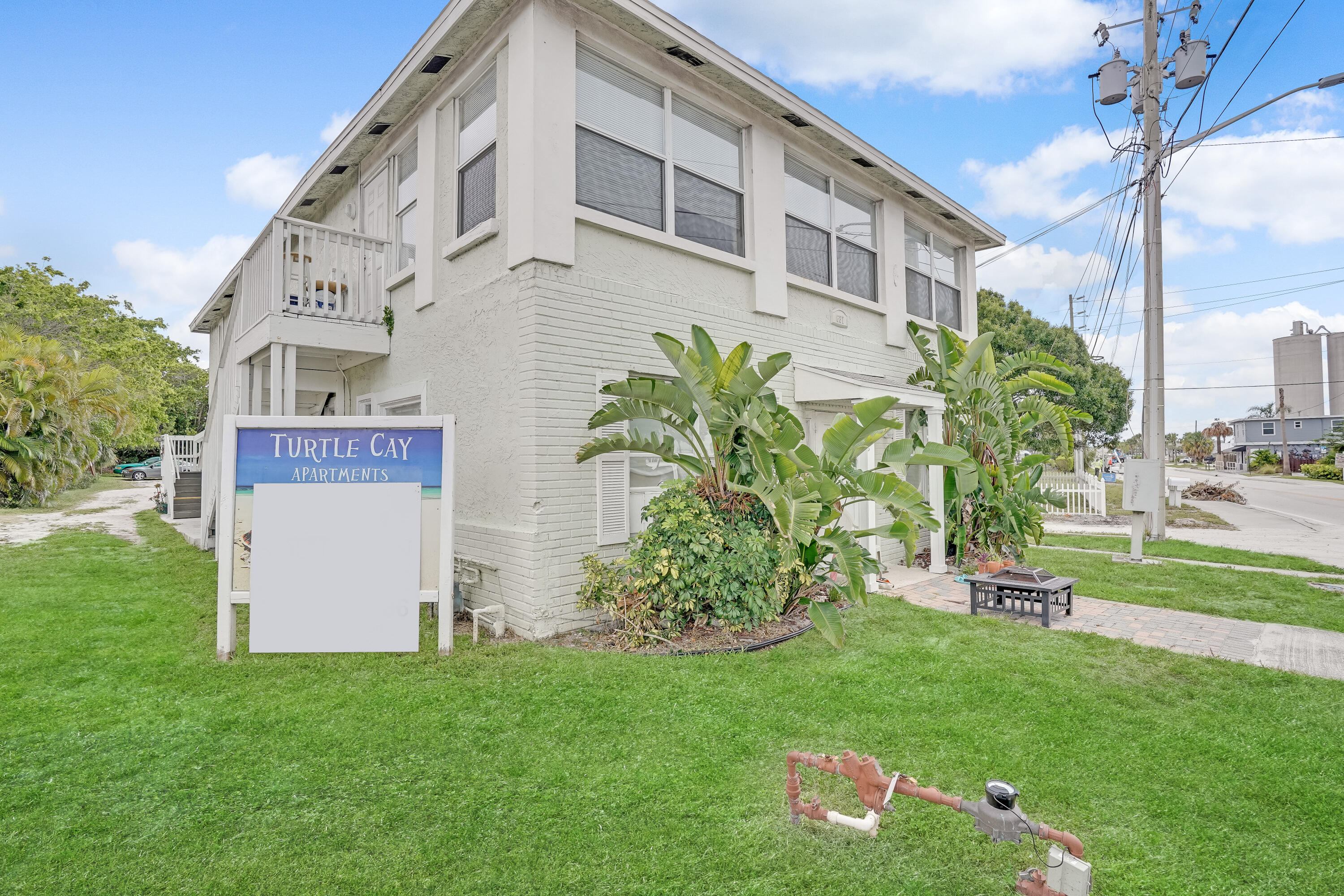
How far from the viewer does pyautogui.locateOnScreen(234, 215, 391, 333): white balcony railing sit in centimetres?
784

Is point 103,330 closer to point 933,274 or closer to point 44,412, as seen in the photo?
point 44,412

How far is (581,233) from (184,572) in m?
7.41

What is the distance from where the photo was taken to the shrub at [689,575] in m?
6.10

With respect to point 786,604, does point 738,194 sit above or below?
above

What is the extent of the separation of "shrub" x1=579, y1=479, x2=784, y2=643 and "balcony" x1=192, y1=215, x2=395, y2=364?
15.4 ft

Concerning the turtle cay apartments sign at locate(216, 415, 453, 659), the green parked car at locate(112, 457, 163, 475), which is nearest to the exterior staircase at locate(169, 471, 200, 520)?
the turtle cay apartments sign at locate(216, 415, 453, 659)

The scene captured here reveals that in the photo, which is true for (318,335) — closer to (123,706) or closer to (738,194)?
(123,706)

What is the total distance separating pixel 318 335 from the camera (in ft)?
26.9

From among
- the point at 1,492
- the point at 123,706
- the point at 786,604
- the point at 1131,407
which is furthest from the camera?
the point at 1131,407

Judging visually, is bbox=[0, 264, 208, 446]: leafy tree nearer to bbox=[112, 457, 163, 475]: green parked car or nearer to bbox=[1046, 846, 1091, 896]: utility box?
bbox=[112, 457, 163, 475]: green parked car

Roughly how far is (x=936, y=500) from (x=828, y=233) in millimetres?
4343

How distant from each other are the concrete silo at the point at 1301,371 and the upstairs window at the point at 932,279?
105 meters

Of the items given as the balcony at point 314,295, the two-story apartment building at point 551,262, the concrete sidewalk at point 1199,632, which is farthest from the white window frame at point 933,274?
the balcony at point 314,295

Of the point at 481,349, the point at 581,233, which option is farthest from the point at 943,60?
the point at 481,349
